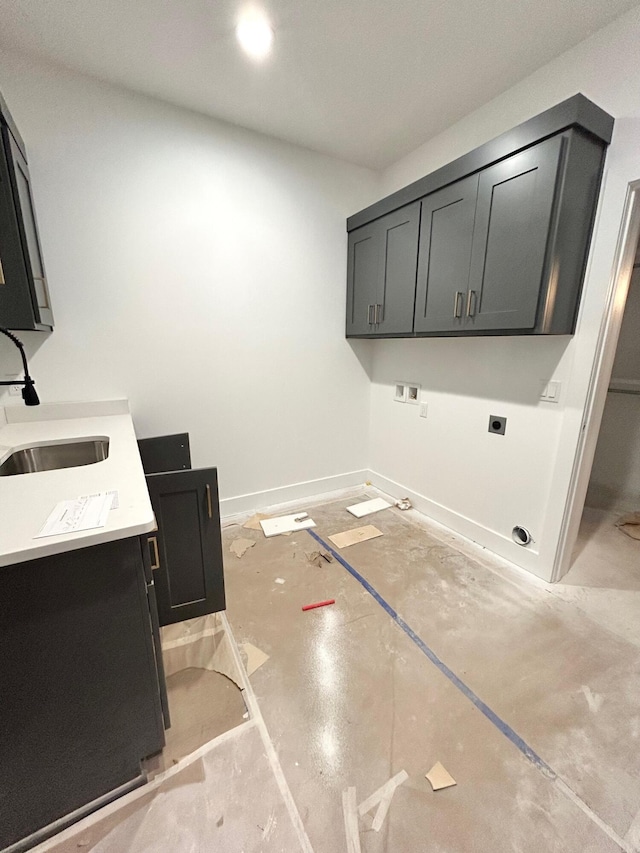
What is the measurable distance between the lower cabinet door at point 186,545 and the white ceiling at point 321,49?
1971mm

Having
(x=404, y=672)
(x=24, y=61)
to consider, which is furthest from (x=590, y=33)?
(x=404, y=672)

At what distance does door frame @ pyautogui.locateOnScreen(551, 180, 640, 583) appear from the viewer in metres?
1.59

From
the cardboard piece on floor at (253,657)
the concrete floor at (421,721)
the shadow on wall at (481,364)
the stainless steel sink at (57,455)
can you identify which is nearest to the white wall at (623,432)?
the concrete floor at (421,721)

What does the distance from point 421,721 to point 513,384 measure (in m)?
1.75

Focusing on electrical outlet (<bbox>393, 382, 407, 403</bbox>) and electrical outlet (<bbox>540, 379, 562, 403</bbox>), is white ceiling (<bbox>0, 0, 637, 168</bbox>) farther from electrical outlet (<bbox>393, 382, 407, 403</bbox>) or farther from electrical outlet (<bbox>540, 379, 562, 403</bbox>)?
electrical outlet (<bbox>393, 382, 407, 403</bbox>)

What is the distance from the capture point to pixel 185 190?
85.0 inches

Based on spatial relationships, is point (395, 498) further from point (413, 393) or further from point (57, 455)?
point (57, 455)

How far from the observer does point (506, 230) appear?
1708 millimetres

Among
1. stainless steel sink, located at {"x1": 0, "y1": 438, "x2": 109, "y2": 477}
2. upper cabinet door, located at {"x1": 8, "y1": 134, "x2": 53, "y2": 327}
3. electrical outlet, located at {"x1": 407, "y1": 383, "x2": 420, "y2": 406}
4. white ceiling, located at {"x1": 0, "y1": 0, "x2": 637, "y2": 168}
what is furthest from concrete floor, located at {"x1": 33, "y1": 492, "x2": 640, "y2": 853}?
white ceiling, located at {"x1": 0, "y1": 0, "x2": 637, "y2": 168}

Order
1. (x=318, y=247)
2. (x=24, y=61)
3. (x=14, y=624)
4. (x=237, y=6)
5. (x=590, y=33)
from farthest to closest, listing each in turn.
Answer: (x=318, y=247)
(x=24, y=61)
(x=590, y=33)
(x=237, y=6)
(x=14, y=624)

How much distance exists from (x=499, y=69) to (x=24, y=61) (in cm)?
239

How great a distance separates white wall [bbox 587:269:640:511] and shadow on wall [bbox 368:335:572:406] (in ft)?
4.99

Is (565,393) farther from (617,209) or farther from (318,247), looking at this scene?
(318,247)

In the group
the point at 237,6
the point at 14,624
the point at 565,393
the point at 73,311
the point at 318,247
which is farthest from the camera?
the point at 318,247
